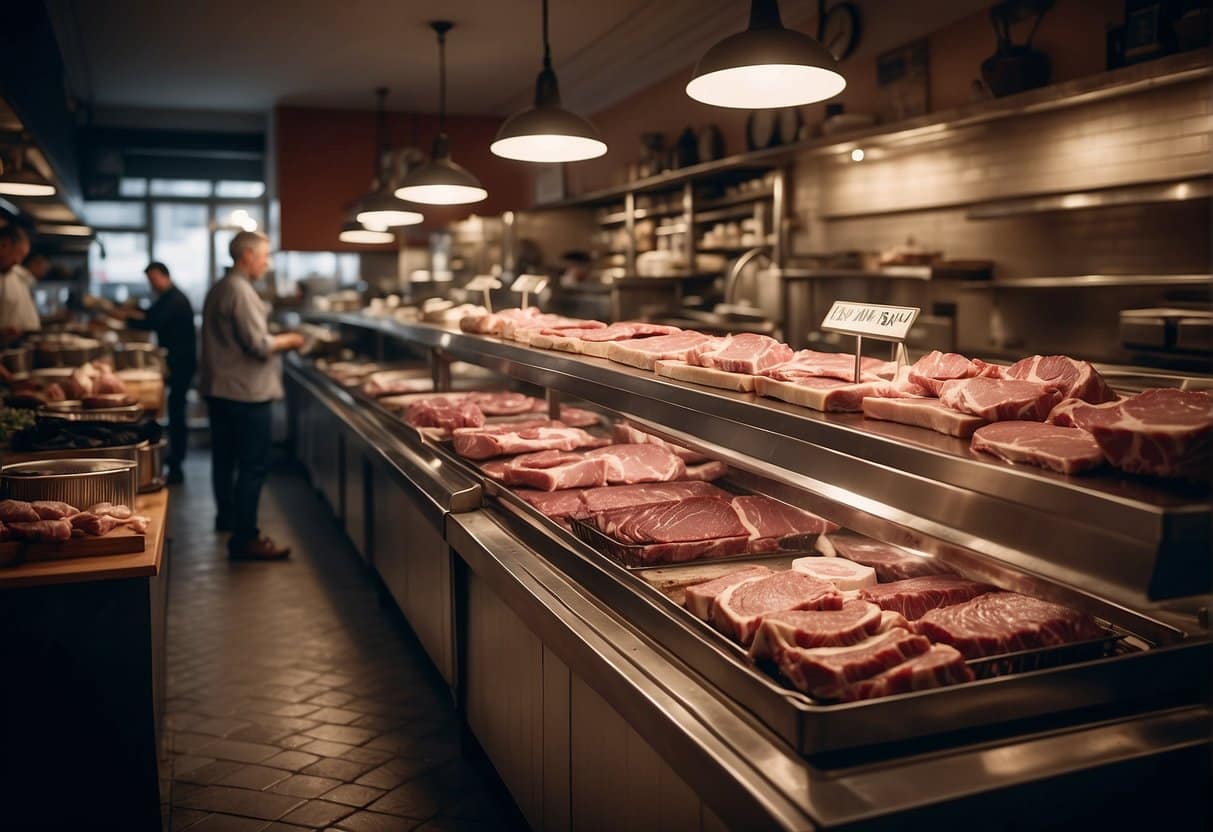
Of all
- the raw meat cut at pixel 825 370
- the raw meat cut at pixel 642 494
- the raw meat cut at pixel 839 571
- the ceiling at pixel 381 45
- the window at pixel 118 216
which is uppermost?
the ceiling at pixel 381 45

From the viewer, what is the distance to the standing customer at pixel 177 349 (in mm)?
8984

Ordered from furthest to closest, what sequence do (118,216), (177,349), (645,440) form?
(118,216) < (177,349) < (645,440)

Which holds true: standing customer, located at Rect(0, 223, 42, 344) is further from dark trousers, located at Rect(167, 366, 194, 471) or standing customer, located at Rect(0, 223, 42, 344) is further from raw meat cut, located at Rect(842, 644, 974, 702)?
raw meat cut, located at Rect(842, 644, 974, 702)

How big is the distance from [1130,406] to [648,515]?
4.30ft

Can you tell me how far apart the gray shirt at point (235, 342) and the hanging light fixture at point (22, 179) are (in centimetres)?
103

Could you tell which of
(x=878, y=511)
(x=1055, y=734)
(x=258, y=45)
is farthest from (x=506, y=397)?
(x=258, y=45)

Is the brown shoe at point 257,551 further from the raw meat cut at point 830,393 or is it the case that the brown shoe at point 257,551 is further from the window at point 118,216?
the window at point 118,216

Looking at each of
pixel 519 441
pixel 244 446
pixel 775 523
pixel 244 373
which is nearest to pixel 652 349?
pixel 775 523

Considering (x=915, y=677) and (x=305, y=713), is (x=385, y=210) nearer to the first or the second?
(x=305, y=713)

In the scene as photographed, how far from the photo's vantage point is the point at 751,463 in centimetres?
242

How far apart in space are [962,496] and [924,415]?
1.18ft

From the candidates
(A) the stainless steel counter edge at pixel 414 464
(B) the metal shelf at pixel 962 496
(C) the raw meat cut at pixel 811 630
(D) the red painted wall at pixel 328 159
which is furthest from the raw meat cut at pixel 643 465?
(D) the red painted wall at pixel 328 159

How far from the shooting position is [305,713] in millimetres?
3861

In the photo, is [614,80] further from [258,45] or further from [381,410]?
[381,410]
